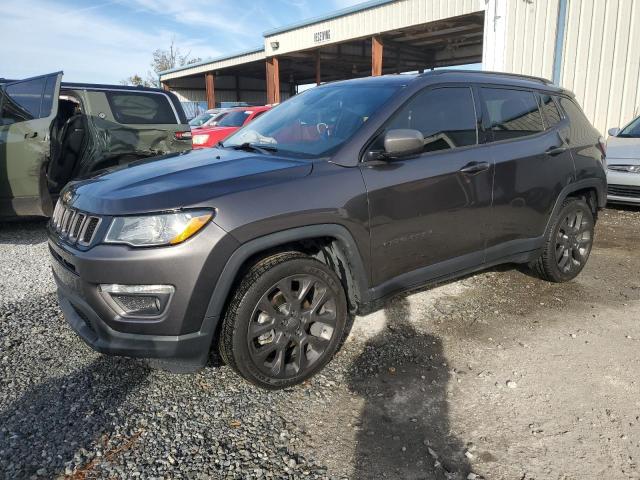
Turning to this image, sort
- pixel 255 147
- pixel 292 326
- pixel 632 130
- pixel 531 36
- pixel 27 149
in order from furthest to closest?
pixel 531 36 < pixel 632 130 < pixel 27 149 < pixel 255 147 < pixel 292 326

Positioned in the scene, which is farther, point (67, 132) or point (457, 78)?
point (67, 132)

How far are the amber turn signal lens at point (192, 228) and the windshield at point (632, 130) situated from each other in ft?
26.5

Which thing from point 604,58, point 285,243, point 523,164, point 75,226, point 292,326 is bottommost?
point 292,326

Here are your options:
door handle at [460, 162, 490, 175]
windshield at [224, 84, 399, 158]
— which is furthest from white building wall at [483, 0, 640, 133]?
windshield at [224, 84, 399, 158]

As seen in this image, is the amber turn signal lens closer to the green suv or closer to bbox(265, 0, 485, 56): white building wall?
the green suv

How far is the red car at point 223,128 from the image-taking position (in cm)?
1047

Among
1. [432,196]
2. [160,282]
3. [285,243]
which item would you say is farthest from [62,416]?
[432,196]

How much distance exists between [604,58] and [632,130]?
6.56ft

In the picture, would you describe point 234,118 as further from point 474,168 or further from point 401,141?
point 401,141

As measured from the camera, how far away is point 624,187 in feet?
24.2

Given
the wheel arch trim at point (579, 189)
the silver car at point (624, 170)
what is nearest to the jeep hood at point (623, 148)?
the silver car at point (624, 170)

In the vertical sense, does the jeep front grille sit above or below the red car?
below

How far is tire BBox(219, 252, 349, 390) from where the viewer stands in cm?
254

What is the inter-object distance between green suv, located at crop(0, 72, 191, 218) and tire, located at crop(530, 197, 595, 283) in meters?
4.51
